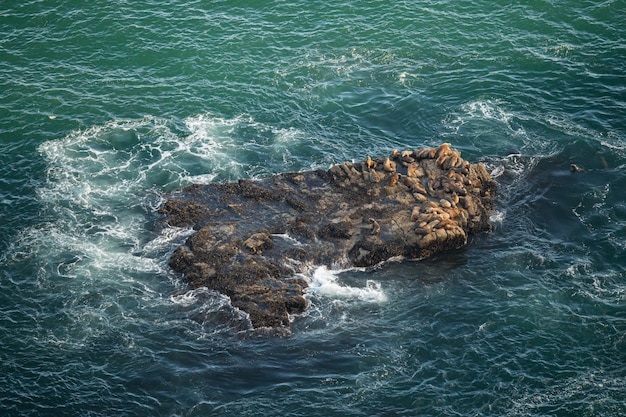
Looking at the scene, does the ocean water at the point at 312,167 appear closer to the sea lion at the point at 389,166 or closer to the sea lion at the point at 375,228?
the sea lion at the point at 375,228

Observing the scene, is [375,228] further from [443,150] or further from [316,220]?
[443,150]

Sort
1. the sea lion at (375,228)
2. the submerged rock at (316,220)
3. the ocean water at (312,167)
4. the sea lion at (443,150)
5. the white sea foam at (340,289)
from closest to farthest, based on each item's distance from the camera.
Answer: the ocean water at (312,167) → the white sea foam at (340,289) → the submerged rock at (316,220) → the sea lion at (375,228) → the sea lion at (443,150)

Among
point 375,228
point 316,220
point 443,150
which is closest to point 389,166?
point 443,150

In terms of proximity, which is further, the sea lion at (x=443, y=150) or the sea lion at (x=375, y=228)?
the sea lion at (x=443, y=150)

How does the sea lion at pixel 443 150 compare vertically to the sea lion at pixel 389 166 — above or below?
above

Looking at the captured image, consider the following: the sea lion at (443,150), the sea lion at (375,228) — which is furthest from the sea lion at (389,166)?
the sea lion at (375,228)
